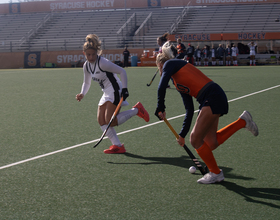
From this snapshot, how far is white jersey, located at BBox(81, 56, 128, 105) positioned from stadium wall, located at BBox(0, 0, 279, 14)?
36681 millimetres

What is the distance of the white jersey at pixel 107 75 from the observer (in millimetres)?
5191

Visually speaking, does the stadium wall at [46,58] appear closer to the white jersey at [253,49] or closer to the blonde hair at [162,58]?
the white jersey at [253,49]

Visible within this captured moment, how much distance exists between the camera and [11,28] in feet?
146

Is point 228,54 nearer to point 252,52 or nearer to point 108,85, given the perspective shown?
point 252,52

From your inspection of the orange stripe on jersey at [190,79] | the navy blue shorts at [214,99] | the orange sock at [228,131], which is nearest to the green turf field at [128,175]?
the orange sock at [228,131]

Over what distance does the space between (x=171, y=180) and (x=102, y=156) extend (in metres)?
1.38

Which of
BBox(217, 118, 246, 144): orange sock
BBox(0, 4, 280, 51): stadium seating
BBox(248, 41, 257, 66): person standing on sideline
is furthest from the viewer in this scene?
BBox(0, 4, 280, 51): stadium seating

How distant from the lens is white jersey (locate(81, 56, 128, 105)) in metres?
5.19

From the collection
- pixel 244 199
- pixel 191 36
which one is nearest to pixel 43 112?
pixel 244 199

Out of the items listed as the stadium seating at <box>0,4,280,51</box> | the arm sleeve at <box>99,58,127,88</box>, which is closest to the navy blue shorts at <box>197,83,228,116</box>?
the arm sleeve at <box>99,58,127,88</box>

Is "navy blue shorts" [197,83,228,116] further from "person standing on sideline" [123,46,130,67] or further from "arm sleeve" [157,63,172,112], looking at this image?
"person standing on sideline" [123,46,130,67]

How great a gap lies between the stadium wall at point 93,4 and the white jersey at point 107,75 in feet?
120

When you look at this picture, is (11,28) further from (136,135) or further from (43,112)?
(136,135)

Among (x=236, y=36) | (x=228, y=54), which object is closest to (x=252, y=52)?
(x=228, y=54)
